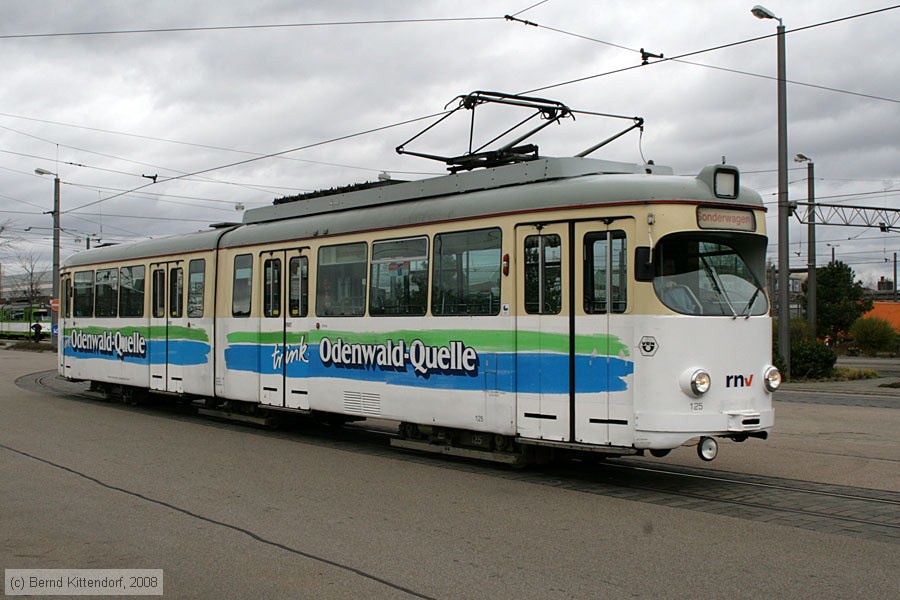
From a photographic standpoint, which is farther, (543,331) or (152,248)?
(152,248)

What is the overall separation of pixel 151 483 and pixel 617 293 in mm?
5393

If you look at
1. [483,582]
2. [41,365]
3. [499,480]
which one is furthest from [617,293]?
[41,365]

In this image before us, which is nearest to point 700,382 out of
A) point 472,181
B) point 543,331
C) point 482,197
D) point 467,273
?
point 543,331

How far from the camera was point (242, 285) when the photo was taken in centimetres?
1550

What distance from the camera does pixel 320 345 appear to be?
1352cm

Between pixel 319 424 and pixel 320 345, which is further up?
pixel 320 345

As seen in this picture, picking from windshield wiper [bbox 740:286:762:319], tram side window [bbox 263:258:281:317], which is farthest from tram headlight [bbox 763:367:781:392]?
tram side window [bbox 263:258:281:317]

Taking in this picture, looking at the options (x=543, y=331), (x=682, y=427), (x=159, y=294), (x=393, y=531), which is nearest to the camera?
(x=393, y=531)

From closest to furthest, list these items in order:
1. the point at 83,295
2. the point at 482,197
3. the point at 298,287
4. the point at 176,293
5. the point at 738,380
→ 1. the point at 738,380
2. the point at 482,197
3. the point at 298,287
4. the point at 176,293
5. the point at 83,295

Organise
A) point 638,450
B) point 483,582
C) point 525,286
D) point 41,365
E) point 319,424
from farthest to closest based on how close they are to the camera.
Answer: point 41,365 < point 319,424 < point 525,286 < point 638,450 < point 483,582

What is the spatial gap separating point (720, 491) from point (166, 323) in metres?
11.4

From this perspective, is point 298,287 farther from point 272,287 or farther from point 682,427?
point 682,427

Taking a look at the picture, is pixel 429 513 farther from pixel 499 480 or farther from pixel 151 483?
pixel 151 483

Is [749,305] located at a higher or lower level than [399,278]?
lower
